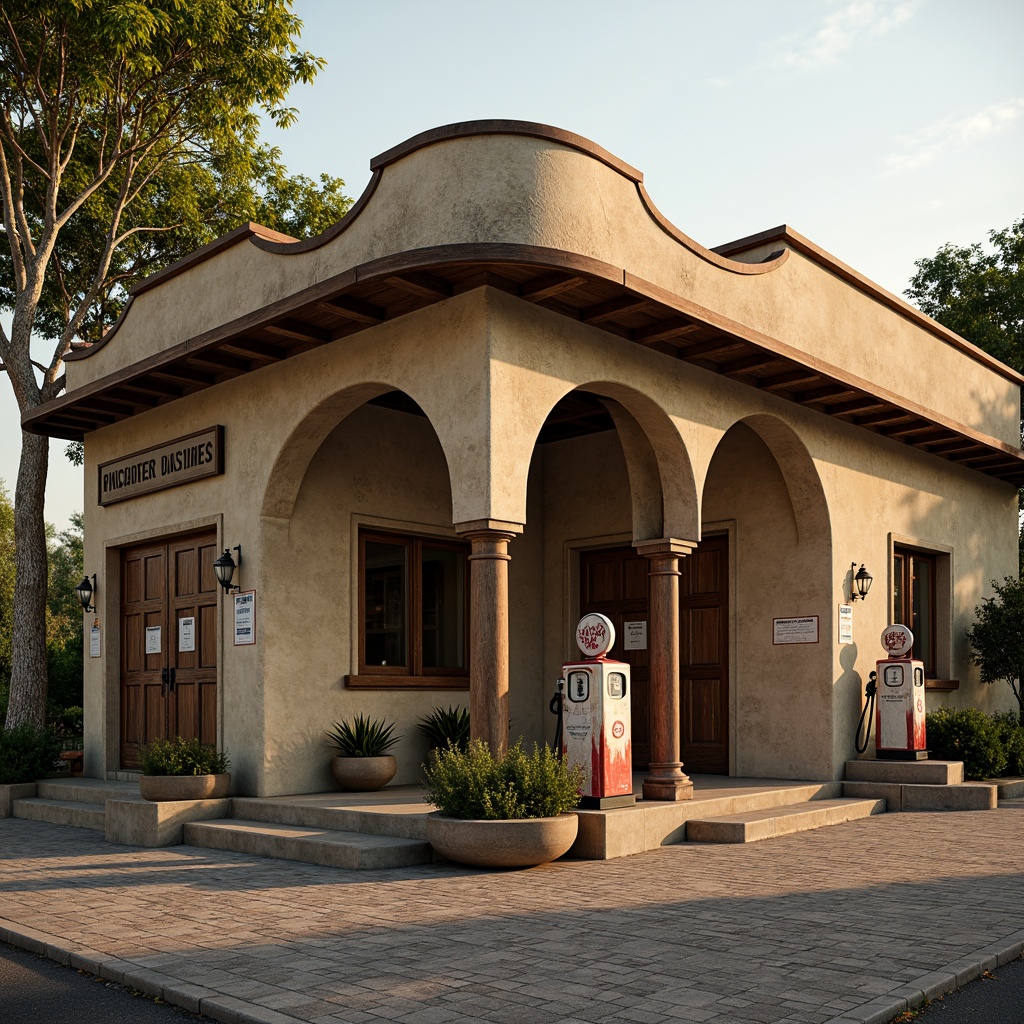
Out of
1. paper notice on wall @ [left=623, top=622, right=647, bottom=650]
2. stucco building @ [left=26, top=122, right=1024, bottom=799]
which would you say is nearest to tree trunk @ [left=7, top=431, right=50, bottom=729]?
stucco building @ [left=26, top=122, right=1024, bottom=799]

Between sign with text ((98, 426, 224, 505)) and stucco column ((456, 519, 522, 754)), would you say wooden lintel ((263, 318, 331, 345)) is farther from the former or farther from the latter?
stucco column ((456, 519, 522, 754))

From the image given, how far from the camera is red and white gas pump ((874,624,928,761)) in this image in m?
12.7

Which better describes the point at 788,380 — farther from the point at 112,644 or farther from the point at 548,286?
the point at 112,644

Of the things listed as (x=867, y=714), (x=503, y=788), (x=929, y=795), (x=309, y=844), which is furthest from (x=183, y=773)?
(x=929, y=795)

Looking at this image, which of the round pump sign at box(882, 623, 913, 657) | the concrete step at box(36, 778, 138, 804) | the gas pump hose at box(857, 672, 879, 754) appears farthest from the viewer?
the gas pump hose at box(857, 672, 879, 754)

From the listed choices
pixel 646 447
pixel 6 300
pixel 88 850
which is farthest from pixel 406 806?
pixel 6 300

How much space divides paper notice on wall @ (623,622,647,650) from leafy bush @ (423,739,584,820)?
5.75 m

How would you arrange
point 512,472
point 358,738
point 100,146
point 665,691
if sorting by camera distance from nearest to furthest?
point 512,472, point 665,691, point 358,738, point 100,146

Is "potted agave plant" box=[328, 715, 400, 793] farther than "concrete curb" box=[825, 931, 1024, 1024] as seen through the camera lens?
Yes

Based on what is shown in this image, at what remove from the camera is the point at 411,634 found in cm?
1291

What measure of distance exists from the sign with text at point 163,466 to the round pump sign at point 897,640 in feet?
25.0

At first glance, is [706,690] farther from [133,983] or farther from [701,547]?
[133,983]

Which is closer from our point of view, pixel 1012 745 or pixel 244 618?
pixel 244 618

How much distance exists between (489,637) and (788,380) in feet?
15.4
